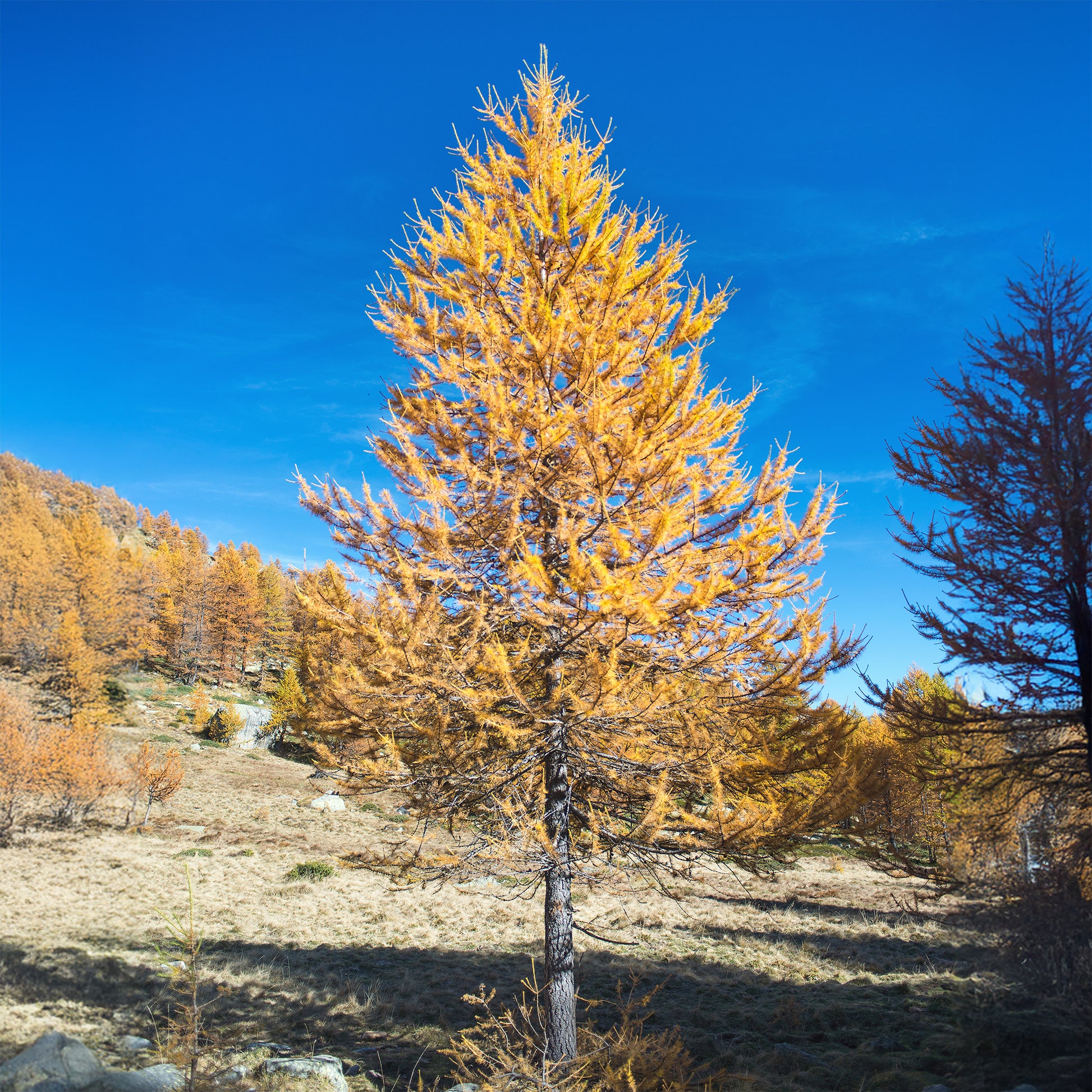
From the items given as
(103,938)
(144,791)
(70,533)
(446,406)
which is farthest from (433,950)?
(70,533)

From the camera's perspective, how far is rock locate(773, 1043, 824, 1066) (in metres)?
7.88

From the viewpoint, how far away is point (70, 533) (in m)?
52.8

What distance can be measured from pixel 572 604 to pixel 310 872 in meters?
18.4

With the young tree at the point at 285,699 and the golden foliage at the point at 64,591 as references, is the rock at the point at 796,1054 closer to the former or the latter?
the young tree at the point at 285,699

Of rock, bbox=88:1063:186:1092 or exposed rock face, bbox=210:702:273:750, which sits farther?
exposed rock face, bbox=210:702:273:750

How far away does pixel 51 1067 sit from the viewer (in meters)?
5.91

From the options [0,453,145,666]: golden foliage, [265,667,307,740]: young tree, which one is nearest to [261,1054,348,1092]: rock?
[265,667,307,740]: young tree

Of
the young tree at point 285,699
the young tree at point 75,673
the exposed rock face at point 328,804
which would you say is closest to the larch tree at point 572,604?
the exposed rock face at point 328,804

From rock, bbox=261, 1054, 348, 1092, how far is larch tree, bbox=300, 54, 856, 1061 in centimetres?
287

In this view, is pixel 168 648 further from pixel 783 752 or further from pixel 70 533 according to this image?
pixel 783 752

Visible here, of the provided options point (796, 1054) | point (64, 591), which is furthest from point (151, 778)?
point (64, 591)

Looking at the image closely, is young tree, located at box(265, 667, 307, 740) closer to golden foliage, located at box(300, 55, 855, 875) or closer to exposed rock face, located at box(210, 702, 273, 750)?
exposed rock face, located at box(210, 702, 273, 750)

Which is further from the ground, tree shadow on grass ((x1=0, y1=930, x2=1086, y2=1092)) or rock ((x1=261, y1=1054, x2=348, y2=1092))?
rock ((x1=261, y1=1054, x2=348, y2=1092))

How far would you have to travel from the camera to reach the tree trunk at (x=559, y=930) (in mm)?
5492
